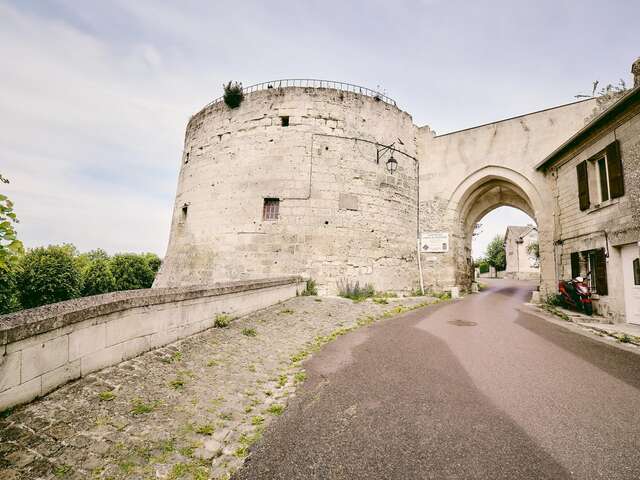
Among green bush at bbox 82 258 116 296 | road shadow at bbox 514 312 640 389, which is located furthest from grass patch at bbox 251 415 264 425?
green bush at bbox 82 258 116 296

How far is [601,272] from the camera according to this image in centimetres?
824

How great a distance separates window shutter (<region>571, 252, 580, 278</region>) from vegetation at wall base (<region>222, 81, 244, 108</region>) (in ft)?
44.3

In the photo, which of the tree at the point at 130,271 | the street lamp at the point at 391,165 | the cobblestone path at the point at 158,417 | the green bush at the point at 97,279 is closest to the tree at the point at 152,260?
the tree at the point at 130,271

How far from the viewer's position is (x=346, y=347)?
5.44 m

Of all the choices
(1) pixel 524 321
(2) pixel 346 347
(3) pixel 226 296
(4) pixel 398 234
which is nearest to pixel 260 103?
(4) pixel 398 234

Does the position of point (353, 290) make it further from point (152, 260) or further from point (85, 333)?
point (152, 260)

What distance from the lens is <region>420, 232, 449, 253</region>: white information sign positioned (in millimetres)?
14156

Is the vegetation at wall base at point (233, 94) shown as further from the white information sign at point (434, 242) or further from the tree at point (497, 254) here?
the tree at point (497, 254)

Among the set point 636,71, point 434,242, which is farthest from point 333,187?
point 636,71

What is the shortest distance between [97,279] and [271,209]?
1096cm

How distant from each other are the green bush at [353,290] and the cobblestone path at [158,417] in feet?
21.3

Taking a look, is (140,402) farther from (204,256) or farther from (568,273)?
(568,273)

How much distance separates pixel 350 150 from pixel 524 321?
27.7 feet

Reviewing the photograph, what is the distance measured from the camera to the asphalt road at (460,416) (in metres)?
2.25
